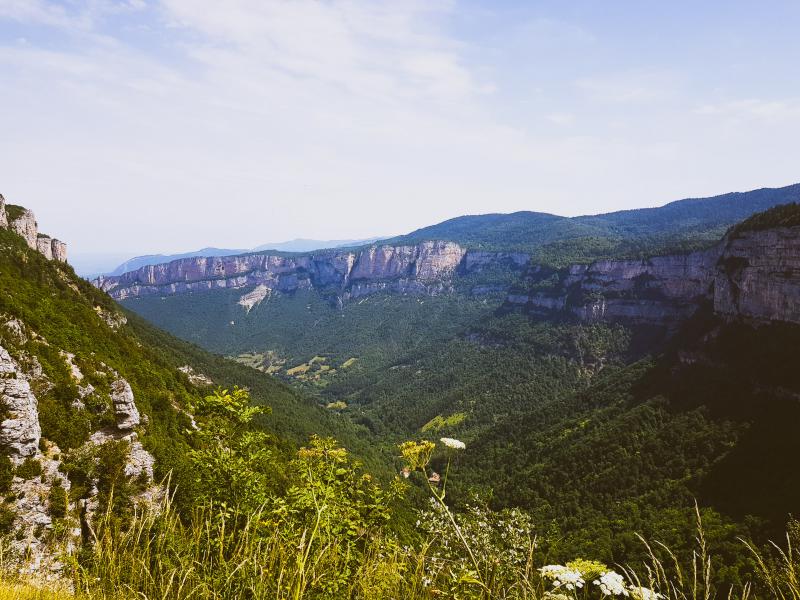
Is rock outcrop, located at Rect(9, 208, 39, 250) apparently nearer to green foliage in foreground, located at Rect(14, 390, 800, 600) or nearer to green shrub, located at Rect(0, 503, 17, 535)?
green shrub, located at Rect(0, 503, 17, 535)

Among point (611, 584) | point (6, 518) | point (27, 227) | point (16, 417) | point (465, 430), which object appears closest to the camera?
point (611, 584)

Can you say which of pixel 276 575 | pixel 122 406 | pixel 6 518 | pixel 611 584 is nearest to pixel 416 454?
pixel 276 575

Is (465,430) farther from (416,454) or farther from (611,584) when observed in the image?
(611,584)

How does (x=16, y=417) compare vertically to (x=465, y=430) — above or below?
above

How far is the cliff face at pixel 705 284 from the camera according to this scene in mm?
84125

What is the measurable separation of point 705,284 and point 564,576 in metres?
161

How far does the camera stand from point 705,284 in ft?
447

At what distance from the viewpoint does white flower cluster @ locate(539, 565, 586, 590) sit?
534cm

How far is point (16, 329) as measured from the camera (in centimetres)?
3000

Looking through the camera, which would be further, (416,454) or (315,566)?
(416,454)

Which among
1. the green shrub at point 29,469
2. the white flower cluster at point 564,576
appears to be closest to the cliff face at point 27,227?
the green shrub at point 29,469

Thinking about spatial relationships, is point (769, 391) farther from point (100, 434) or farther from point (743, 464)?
point (100, 434)

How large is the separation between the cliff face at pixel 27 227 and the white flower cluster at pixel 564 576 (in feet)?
340

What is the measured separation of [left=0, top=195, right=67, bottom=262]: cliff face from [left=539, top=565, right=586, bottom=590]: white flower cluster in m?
104
